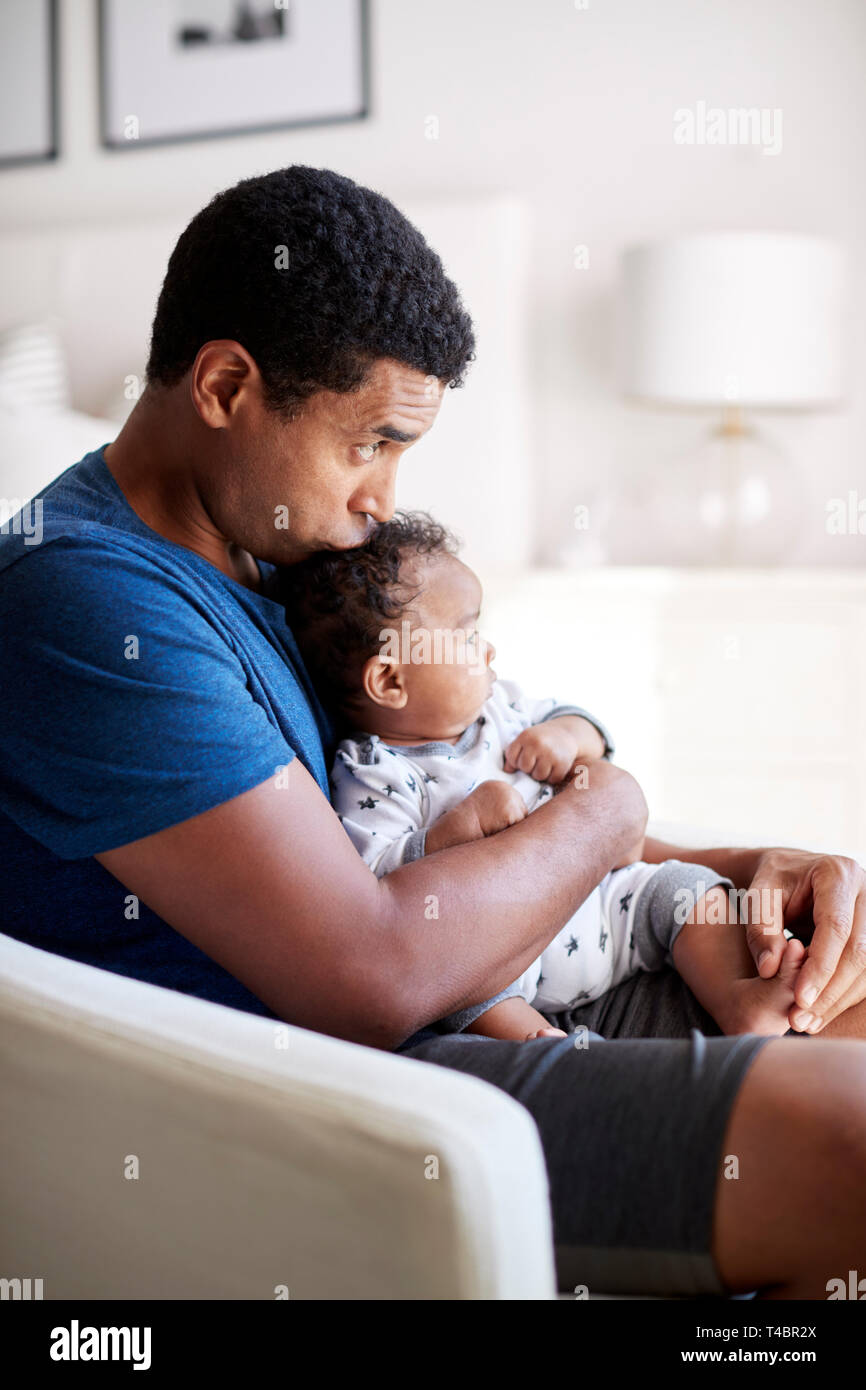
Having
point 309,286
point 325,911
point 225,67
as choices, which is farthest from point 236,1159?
point 225,67

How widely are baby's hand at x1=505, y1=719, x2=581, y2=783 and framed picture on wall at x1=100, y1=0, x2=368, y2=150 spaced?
2203 millimetres

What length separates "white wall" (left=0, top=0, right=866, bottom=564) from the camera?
8.82 ft

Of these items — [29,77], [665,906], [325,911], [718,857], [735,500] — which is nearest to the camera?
[325,911]

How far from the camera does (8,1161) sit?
0.92 meters

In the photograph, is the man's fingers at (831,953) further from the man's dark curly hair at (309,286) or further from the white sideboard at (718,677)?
the white sideboard at (718,677)

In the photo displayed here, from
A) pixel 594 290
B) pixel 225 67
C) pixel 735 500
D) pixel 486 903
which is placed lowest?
pixel 486 903

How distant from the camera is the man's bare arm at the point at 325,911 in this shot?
854 millimetres

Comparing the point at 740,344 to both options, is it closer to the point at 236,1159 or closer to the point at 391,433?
the point at 391,433

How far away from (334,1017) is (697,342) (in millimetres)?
1952

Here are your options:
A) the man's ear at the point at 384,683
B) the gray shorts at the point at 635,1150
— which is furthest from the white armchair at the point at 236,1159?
the man's ear at the point at 384,683

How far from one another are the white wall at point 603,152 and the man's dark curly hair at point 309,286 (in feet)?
5.83

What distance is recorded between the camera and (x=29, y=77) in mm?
3166

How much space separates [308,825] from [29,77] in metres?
2.99

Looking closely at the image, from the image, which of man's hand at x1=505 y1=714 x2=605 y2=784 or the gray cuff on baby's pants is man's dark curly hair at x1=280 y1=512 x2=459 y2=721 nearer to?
man's hand at x1=505 y1=714 x2=605 y2=784
